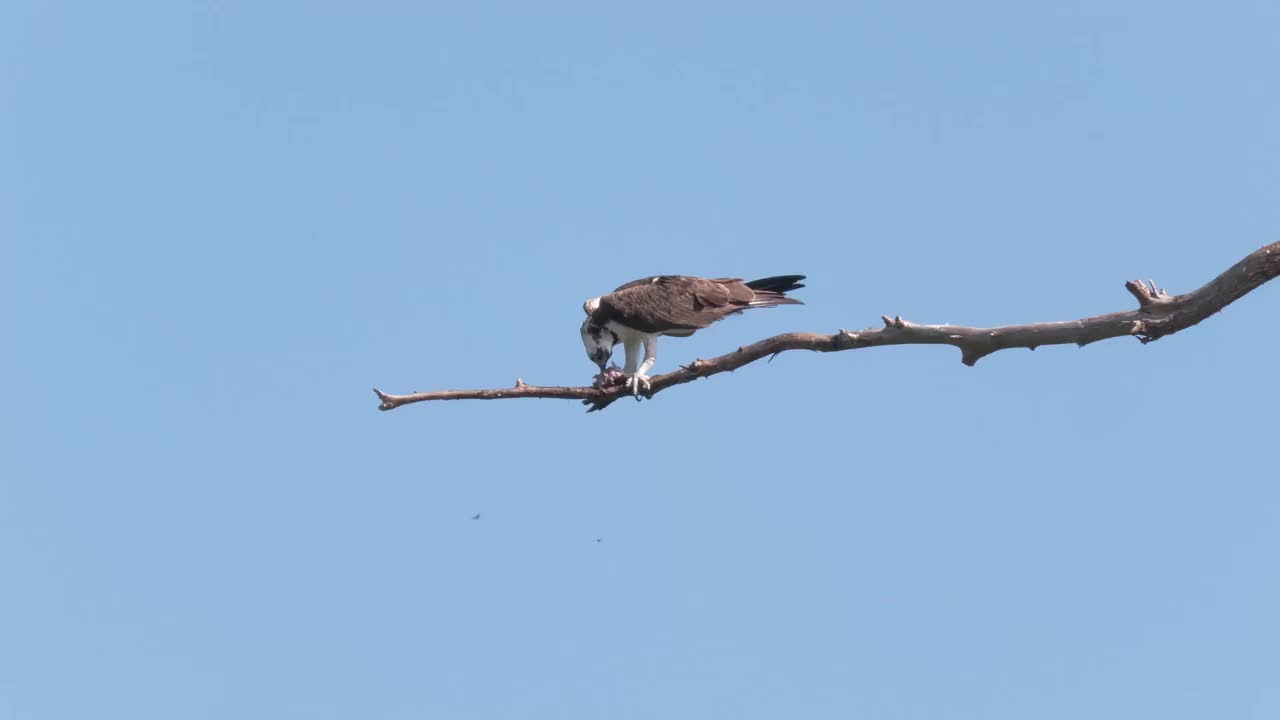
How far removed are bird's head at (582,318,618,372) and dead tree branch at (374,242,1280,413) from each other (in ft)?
8.46

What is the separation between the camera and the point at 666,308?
13836 millimetres

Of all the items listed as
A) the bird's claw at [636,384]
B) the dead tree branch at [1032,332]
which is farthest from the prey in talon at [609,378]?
the dead tree branch at [1032,332]

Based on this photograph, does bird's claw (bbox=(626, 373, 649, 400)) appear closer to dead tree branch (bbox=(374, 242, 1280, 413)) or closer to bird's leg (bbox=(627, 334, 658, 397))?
bird's leg (bbox=(627, 334, 658, 397))

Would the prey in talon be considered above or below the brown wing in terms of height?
below

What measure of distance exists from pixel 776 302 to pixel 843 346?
3376 millimetres

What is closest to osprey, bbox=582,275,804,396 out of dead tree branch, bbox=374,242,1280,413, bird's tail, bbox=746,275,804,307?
bird's tail, bbox=746,275,804,307

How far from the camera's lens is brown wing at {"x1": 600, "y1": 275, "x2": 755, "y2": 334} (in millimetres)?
13773

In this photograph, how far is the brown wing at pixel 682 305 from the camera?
542 inches

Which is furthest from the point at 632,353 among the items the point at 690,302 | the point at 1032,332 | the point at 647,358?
the point at 1032,332

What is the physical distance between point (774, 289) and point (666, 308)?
1025mm

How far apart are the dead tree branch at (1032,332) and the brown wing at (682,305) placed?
7.46ft

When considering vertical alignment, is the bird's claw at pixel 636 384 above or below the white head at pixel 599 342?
below

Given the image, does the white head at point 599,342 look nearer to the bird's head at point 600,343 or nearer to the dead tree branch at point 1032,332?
the bird's head at point 600,343

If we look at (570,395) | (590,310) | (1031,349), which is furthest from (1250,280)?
(590,310)
